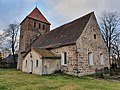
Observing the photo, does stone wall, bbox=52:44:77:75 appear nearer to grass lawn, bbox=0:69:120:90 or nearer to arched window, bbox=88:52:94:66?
arched window, bbox=88:52:94:66

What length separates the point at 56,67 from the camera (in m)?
18.1

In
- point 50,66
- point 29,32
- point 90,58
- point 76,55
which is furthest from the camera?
point 29,32

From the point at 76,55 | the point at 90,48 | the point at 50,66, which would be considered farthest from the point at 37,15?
the point at 76,55

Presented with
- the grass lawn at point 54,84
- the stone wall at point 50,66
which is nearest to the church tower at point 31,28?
the stone wall at point 50,66

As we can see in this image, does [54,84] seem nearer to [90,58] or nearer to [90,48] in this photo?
[90,58]

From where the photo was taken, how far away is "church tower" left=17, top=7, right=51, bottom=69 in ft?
95.6

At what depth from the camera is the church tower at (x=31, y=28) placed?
95.6ft

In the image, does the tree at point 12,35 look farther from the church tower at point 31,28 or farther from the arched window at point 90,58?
the arched window at point 90,58

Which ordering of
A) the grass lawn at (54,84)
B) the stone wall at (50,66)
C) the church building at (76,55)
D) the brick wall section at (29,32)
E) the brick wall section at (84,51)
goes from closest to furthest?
the grass lawn at (54,84) < the brick wall section at (84,51) < the church building at (76,55) < the stone wall at (50,66) < the brick wall section at (29,32)

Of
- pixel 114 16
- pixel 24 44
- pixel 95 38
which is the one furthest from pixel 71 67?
pixel 114 16

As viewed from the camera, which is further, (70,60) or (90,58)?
(90,58)

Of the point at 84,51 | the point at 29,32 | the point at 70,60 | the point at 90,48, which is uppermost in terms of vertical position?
the point at 29,32

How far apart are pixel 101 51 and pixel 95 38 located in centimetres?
214

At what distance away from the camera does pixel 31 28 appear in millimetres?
29891
